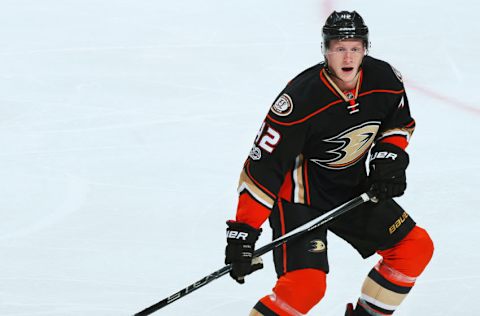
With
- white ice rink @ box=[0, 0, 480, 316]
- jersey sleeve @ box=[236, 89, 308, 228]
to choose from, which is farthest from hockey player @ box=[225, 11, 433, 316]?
white ice rink @ box=[0, 0, 480, 316]

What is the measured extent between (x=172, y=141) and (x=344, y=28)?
6.75 feet

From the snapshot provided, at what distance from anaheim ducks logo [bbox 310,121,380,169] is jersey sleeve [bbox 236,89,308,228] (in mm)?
148

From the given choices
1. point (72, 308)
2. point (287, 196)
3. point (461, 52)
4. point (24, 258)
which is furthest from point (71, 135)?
point (461, 52)

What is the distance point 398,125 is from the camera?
3047 mm

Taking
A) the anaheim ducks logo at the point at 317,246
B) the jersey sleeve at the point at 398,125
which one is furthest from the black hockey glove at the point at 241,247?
the jersey sleeve at the point at 398,125

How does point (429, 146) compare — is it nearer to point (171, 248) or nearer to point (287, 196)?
point (171, 248)

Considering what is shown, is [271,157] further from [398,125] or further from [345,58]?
[398,125]

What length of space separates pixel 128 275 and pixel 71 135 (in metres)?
1.41

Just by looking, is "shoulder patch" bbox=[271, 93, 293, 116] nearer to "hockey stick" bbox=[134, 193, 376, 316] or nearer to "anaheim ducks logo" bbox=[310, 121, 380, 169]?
"anaheim ducks logo" bbox=[310, 121, 380, 169]

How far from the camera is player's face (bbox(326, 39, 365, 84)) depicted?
9.30 feet

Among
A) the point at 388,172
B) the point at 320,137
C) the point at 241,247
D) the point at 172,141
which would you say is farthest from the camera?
the point at 172,141

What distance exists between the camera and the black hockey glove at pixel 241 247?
9.05ft

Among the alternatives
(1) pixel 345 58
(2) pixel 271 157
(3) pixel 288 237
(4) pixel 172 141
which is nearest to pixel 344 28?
(1) pixel 345 58

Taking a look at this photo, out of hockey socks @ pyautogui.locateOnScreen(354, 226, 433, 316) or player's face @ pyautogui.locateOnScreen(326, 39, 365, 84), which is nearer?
player's face @ pyautogui.locateOnScreen(326, 39, 365, 84)
